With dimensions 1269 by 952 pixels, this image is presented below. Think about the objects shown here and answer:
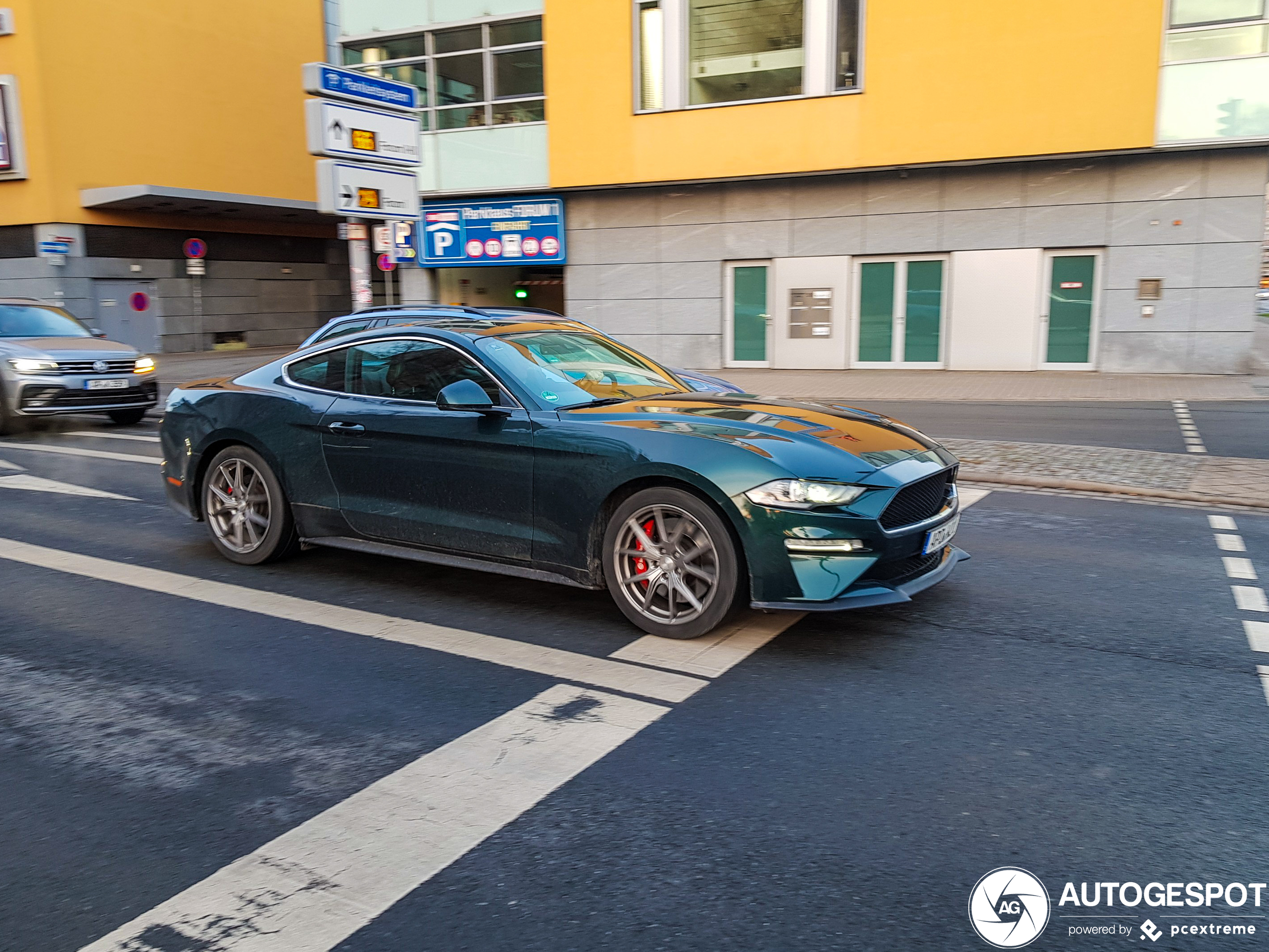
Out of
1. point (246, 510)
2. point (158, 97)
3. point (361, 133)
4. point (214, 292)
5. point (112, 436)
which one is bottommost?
point (112, 436)

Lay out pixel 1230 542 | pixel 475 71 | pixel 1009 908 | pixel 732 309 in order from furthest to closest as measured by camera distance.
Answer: pixel 475 71
pixel 732 309
pixel 1230 542
pixel 1009 908

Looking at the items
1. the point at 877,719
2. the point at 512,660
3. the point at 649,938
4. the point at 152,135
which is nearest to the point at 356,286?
the point at 512,660

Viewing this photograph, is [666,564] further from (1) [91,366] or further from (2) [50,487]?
(1) [91,366]

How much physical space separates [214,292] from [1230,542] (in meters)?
30.0

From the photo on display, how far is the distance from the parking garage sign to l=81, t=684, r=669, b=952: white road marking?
20.6 m

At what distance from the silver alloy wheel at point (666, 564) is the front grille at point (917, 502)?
2.65ft

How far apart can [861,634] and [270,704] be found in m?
2.71

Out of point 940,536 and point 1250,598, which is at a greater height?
point 940,536

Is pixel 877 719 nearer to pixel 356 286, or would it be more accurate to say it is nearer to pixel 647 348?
pixel 356 286

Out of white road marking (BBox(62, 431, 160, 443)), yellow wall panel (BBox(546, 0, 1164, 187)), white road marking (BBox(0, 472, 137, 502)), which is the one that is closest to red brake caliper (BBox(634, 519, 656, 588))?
white road marking (BBox(0, 472, 137, 502))

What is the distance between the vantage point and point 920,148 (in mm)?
19391

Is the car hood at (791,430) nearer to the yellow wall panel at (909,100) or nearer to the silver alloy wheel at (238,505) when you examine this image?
the silver alloy wheel at (238,505)

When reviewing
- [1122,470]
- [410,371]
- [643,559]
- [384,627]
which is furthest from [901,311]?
[384,627]

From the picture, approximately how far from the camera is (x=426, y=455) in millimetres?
5605
